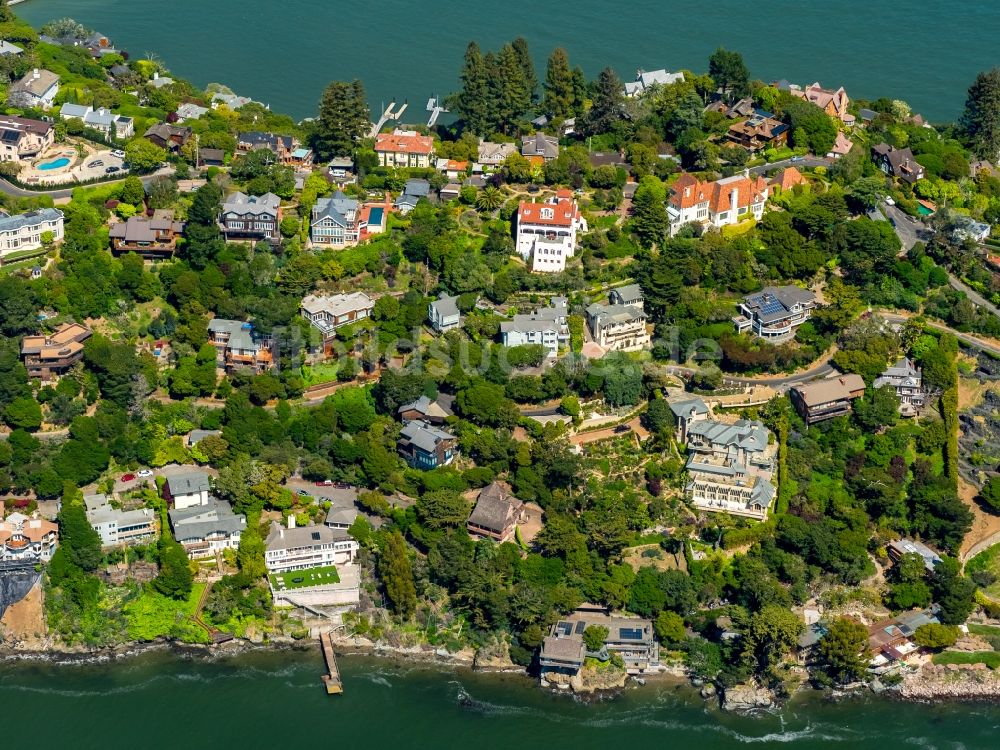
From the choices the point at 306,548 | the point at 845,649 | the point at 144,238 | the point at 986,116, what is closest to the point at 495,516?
the point at 306,548

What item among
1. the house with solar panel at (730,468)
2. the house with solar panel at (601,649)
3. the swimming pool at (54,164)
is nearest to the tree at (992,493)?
the house with solar panel at (730,468)

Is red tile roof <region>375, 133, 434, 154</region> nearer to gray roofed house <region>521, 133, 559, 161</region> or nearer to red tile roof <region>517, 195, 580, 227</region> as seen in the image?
gray roofed house <region>521, 133, 559, 161</region>

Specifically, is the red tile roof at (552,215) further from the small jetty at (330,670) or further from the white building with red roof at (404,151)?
the small jetty at (330,670)

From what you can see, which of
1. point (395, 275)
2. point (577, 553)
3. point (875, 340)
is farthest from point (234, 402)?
point (875, 340)

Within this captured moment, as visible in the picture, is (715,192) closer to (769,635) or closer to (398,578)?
(769,635)

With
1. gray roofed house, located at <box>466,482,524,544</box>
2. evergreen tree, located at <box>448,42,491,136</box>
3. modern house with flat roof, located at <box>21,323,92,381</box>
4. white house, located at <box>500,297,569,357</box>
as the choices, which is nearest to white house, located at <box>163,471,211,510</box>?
modern house with flat roof, located at <box>21,323,92,381</box>

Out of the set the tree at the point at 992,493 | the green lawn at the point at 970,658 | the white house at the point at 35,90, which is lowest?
the green lawn at the point at 970,658

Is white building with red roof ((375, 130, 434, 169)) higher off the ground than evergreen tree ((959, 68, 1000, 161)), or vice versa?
evergreen tree ((959, 68, 1000, 161))
